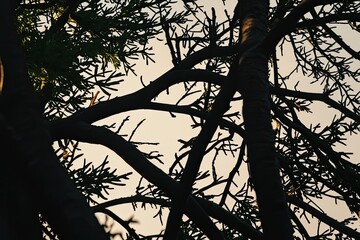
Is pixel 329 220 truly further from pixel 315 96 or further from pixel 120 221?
pixel 120 221

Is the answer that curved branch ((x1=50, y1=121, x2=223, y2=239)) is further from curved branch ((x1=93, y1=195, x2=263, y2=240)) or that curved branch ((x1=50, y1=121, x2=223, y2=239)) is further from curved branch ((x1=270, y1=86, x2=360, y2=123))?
curved branch ((x1=270, y1=86, x2=360, y2=123))

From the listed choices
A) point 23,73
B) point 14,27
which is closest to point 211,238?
point 23,73

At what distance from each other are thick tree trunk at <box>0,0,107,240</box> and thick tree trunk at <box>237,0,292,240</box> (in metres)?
0.68

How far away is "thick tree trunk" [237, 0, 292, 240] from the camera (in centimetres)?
243

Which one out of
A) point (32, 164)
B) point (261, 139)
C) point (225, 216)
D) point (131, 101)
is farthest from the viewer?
point (131, 101)

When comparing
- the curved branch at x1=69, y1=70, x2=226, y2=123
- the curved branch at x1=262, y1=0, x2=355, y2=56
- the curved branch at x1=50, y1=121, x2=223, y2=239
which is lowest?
the curved branch at x1=262, y1=0, x2=355, y2=56

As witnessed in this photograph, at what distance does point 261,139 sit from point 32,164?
108 centimetres

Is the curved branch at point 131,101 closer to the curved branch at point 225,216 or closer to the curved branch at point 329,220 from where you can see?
the curved branch at point 225,216

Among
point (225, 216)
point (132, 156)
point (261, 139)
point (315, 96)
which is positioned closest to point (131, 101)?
point (132, 156)

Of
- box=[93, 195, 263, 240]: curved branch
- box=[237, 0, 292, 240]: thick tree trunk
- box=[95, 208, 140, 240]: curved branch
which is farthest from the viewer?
box=[95, 208, 140, 240]: curved branch

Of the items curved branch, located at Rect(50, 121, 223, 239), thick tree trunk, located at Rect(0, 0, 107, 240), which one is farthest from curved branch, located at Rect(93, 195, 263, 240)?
thick tree trunk, located at Rect(0, 0, 107, 240)

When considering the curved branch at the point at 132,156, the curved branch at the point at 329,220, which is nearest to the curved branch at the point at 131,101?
the curved branch at the point at 132,156

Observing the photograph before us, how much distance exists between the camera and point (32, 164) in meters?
2.83

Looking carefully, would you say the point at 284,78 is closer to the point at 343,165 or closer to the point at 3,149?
the point at 343,165
